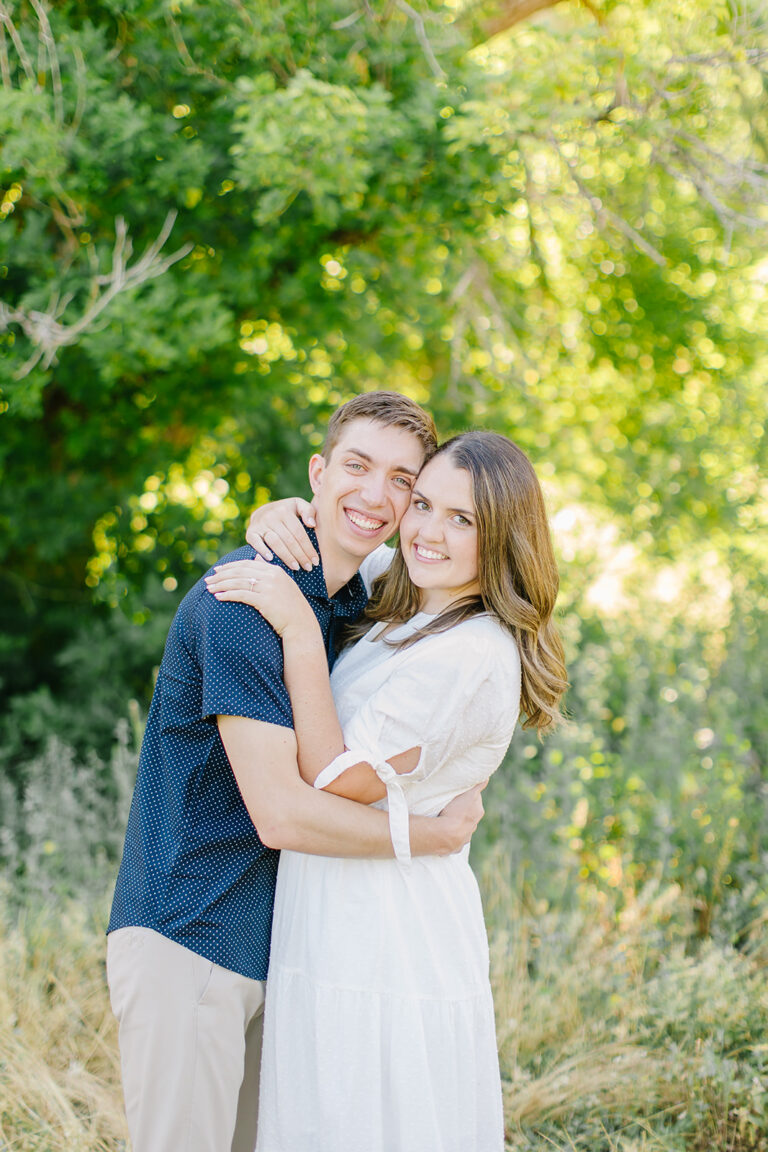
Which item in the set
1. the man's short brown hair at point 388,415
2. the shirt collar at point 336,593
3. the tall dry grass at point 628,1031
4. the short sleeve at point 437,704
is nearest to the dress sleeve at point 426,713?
the short sleeve at point 437,704

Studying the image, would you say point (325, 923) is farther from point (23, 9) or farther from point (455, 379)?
point (455, 379)

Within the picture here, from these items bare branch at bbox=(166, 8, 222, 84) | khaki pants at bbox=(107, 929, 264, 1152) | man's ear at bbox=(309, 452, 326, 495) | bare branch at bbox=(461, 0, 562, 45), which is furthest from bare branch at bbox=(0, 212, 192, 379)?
khaki pants at bbox=(107, 929, 264, 1152)

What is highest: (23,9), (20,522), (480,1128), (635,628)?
(23,9)

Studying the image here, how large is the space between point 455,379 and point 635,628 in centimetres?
191

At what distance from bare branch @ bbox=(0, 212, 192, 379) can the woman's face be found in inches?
85.8

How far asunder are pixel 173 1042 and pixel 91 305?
317 cm

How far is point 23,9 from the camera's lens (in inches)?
170

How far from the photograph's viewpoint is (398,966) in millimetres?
2174

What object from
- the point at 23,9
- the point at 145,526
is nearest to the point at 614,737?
the point at 145,526

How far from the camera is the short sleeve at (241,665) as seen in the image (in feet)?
6.78

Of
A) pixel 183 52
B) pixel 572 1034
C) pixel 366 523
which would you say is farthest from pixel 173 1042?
pixel 183 52

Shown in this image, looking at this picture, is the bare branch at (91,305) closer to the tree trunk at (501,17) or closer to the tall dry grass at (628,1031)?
the tree trunk at (501,17)

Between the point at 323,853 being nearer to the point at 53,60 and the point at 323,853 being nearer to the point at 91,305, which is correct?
the point at 91,305

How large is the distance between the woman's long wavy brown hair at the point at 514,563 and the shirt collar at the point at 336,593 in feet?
0.81
